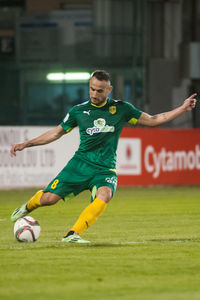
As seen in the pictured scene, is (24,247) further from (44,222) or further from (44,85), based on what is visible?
(44,85)

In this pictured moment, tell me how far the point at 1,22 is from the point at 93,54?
377 cm

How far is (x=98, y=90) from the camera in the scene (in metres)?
9.77

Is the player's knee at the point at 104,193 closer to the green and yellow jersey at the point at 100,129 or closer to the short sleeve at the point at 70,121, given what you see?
the green and yellow jersey at the point at 100,129

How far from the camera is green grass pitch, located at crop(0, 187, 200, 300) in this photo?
660 centimetres

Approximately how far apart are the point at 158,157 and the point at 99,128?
14.5 metres

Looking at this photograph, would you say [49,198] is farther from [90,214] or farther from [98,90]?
[98,90]

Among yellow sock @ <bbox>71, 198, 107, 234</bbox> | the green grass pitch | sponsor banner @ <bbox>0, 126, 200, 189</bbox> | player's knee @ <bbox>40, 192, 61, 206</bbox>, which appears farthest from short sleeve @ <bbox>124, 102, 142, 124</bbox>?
sponsor banner @ <bbox>0, 126, 200, 189</bbox>

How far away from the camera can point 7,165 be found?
2161cm

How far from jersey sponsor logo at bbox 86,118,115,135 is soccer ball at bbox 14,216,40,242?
4.25 ft

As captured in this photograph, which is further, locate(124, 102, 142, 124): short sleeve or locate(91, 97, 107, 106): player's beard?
locate(124, 102, 142, 124): short sleeve

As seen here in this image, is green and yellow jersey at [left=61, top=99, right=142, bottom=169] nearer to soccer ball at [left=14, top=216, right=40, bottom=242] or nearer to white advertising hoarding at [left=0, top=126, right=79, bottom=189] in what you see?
soccer ball at [left=14, top=216, right=40, bottom=242]

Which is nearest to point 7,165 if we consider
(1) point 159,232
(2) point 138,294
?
(1) point 159,232

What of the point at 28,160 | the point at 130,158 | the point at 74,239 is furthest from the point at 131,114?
the point at 130,158

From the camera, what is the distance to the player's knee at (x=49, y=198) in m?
10.0
